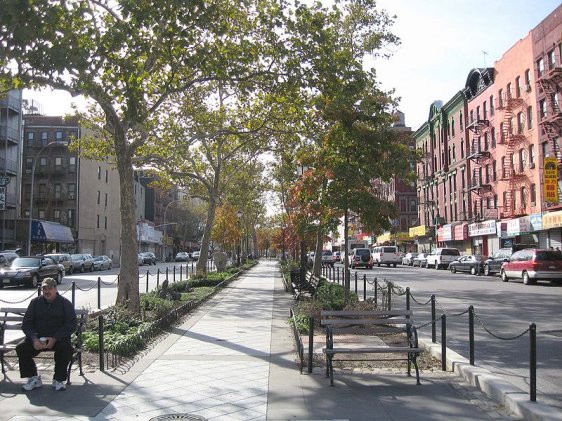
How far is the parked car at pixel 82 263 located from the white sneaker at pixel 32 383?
36790 mm

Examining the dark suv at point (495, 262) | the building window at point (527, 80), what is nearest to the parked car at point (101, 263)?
the dark suv at point (495, 262)

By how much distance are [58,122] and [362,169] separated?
191ft

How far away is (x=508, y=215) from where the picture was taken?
44.7 metres

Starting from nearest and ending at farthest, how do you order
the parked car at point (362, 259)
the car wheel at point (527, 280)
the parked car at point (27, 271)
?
the parked car at point (27, 271)
the car wheel at point (527, 280)
the parked car at point (362, 259)

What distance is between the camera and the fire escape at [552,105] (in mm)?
35562

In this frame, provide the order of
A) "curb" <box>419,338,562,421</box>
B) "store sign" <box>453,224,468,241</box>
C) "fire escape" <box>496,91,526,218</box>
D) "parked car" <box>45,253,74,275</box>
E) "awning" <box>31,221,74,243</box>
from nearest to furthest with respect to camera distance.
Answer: "curb" <box>419,338,562,421</box>, "parked car" <box>45,253,74,275</box>, "fire escape" <box>496,91,526,218</box>, "awning" <box>31,221,74,243</box>, "store sign" <box>453,224,468,241</box>

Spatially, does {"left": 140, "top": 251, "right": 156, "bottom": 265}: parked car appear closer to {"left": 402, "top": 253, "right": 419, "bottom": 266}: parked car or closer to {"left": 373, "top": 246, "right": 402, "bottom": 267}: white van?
{"left": 373, "top": 246, "right": 402, "bottom": 267}: white van

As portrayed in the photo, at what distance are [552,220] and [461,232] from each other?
66.1 ft

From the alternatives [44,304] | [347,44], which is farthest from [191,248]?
[44,304]

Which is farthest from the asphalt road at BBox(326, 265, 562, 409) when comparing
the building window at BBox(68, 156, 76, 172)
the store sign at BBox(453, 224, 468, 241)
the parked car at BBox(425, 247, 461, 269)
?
the building window at BBox(68, 156, 76, 172)

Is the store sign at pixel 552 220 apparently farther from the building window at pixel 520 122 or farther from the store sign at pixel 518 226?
the building window at pixel 520 122

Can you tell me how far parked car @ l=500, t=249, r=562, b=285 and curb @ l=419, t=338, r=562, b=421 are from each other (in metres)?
20.5

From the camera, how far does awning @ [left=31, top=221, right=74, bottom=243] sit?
161ft

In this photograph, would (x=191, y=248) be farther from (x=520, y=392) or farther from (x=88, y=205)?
(x=520, y=392)
